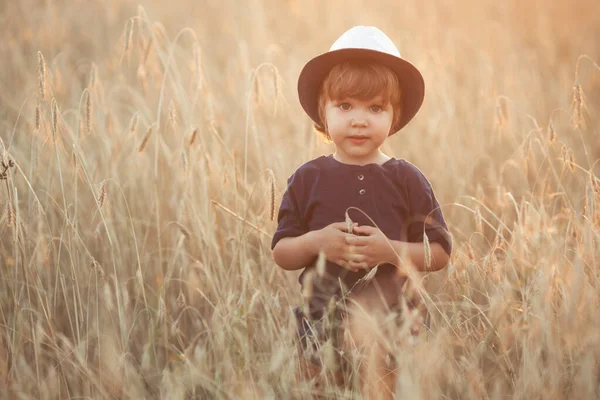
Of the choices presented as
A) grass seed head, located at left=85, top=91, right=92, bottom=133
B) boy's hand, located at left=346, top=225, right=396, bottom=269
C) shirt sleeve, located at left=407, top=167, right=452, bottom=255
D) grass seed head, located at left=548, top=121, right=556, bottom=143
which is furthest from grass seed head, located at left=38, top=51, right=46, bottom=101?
grass seed head, located at left=548, top=121, right=556, bottom=143

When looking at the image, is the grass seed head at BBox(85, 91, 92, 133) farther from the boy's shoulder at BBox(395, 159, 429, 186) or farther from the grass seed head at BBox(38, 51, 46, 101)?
the boy's shoulder at BBox(395, 159, 429, 186)

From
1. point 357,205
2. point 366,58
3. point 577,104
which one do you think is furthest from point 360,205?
point 577,104

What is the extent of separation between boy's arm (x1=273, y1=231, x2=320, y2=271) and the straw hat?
421 mm

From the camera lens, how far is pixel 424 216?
6.73ft

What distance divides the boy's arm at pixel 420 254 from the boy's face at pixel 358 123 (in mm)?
289

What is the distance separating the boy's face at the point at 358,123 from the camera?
6.43 feet

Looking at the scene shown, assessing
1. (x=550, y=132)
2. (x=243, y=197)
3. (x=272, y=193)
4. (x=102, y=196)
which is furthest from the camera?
(x=243, y=197)

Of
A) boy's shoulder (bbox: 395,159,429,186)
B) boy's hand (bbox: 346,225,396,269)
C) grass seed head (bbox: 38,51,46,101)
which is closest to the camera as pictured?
boy's hand (bbox: 346,225,396,269)

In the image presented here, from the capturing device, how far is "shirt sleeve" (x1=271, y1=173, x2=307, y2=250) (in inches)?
80.7

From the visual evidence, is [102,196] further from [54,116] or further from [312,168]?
[312,168]

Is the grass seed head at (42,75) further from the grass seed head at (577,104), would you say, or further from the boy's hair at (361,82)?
the grass seed head at (577,104)

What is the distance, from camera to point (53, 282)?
270 centimetres

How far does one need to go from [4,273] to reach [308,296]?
126 cm

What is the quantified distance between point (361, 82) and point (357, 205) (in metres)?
0.35
